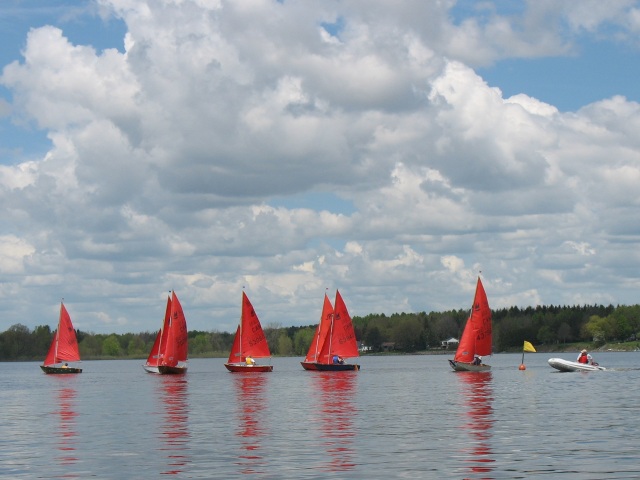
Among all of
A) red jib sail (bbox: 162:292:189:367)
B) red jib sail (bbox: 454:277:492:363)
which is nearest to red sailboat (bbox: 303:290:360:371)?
red jib sail (bbox: 454:277:492:363)

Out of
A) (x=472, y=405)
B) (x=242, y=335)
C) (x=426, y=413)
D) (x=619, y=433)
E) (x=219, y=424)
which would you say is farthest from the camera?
(x=242, y=335)

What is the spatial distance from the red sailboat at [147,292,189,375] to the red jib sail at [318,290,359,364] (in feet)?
48.1

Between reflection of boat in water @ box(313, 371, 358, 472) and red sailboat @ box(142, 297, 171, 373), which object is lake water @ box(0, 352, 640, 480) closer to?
reflection of boat in water @ box(313, 371, 358, 472)

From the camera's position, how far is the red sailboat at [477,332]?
331 ft

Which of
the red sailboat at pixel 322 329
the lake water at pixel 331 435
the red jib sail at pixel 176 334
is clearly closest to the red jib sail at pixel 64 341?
the red jib sail at pixel 176 334

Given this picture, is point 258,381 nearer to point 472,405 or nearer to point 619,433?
point 472,405

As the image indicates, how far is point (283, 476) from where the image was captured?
3142cm

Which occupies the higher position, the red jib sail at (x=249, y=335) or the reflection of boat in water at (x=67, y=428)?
the red jib sail at (x=249, y=335)

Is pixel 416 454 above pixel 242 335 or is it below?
below

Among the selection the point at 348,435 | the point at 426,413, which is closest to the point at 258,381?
the point at 426,413

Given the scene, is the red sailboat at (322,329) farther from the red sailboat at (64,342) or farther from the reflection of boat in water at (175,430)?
the reflection of boat in water at (175,430)

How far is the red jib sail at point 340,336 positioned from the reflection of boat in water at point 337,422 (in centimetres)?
A: 2025

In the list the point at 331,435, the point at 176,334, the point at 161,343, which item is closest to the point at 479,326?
the point at 176,334

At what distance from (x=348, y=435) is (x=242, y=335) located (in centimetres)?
6878
